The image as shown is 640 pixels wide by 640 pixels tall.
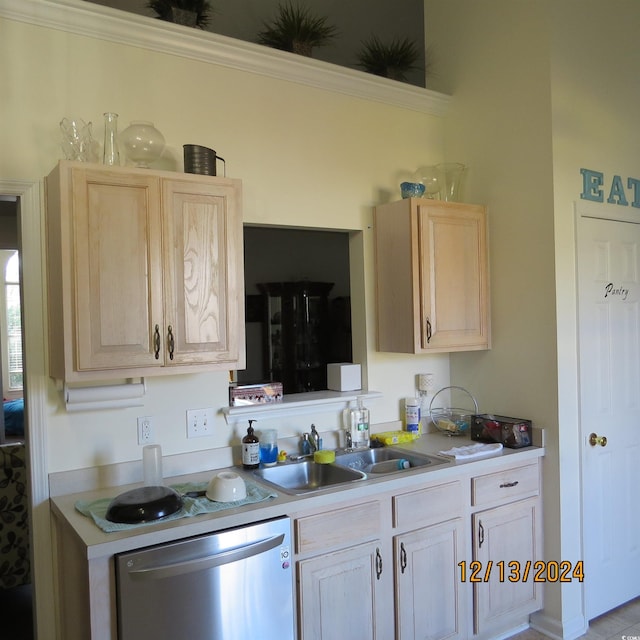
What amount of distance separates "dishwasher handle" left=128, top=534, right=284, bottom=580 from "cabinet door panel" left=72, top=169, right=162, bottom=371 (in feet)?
2.28

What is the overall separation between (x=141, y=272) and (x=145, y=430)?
0.71m

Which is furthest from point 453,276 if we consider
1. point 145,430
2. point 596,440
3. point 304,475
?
point 145,430

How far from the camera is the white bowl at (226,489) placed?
202 cm

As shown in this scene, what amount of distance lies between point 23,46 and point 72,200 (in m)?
0.73

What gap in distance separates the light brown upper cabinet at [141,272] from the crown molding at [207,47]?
675 millimetres

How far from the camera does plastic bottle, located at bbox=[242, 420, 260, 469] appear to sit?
2469 mm

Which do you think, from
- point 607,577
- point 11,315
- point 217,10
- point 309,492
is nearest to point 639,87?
point 217,10

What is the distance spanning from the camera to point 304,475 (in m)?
2.60

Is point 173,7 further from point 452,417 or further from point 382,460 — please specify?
point 452,417

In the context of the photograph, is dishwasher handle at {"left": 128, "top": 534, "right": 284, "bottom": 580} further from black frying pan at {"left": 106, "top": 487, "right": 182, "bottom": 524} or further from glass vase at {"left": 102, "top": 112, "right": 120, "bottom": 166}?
glass vase at {"left": 102, "top": 112, "right": 120, "bottom": 166}

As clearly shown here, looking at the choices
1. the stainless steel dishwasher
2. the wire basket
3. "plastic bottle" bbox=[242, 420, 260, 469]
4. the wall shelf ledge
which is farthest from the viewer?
the wire basket

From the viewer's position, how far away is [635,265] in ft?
10.1

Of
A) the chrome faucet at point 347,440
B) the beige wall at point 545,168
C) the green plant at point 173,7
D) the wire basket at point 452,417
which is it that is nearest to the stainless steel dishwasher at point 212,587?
the chrome faucet at point 347,440
